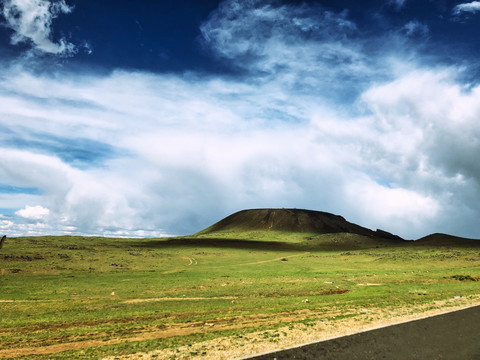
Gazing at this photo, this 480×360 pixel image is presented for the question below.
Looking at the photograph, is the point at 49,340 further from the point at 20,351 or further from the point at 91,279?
the point at 91,279

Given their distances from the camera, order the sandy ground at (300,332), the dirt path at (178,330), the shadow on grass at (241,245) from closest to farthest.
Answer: the sandy ground at (300,332) < the dirt path at (178,330) < the shadow on grass at (241,245)

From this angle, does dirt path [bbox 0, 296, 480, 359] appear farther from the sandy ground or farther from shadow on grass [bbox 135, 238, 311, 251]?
shadow on grass [bbox 135, 238, 311, 251]

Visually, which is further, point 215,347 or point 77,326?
point 77,326

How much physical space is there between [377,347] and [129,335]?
11.2 meters

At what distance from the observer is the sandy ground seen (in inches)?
480

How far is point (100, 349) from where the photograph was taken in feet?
44.5

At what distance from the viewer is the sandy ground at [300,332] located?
1220 centimetres

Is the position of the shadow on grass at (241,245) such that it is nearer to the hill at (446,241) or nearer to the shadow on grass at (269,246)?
the shadow on grass at (269,246)

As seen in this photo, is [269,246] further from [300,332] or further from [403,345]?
[403,345]

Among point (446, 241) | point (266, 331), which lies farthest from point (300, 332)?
point (446, 241)

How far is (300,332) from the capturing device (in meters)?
14.5

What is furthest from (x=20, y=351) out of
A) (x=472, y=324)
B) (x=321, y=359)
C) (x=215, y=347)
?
(x=472, y=324)

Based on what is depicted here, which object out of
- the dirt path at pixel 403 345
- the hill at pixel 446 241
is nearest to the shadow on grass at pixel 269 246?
the hill at pixel 446 241

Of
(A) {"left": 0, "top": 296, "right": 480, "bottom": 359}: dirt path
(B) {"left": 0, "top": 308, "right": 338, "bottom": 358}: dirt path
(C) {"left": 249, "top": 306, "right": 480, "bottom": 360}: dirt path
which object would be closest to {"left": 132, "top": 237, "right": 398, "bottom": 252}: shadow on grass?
(A) {"left": 0, "top": 296, "right": 480, "bottom": 359}: dirt path
